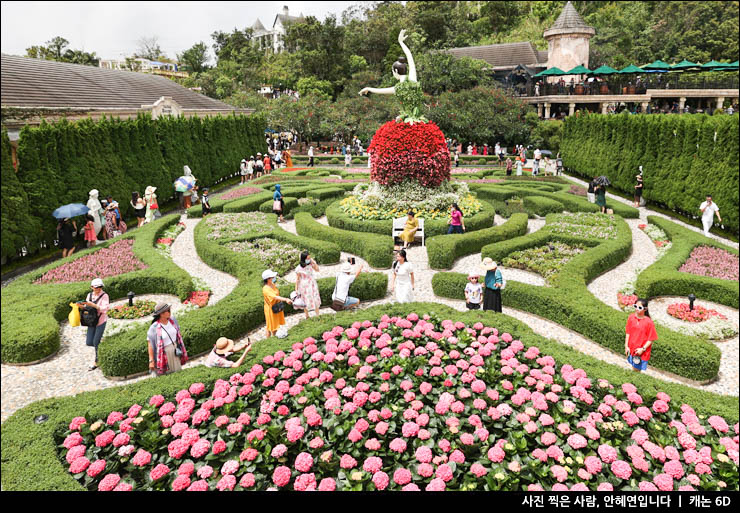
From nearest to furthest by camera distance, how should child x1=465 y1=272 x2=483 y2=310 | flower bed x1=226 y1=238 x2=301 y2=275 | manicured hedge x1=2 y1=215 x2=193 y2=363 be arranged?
manicured hedge x1=2 y1=215 x2=193 y2=363
child x1=465 y1=272 x2=483 y2=310
flower bed x1=226 y1=238 x2=301 y2=275

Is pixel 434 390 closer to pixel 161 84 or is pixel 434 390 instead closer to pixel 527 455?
pixel 527 455

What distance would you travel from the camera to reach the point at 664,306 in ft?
35.6

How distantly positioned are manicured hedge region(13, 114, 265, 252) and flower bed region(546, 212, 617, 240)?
54.7ft

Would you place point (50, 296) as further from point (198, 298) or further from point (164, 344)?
point (164, 344)

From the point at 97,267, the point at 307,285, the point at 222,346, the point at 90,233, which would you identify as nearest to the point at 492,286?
the point at 307,285

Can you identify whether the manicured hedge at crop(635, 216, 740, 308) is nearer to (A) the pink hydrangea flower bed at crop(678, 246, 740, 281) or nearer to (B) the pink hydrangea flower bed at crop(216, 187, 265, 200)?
(A) the pink hydrangea flower bed at crop(678, 246, 740, 281)

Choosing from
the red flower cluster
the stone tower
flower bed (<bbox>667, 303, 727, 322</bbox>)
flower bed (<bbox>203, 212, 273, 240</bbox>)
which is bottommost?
flower bed (<bbox>667, 303, 727, 322</bbox>)

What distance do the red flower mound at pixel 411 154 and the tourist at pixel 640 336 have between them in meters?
11.3

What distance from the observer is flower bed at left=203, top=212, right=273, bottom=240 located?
16141mm

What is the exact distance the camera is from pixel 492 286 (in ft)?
31.0

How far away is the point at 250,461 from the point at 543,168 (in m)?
33.9

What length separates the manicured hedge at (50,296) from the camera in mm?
8609

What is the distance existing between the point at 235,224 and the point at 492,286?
1116 centimetres

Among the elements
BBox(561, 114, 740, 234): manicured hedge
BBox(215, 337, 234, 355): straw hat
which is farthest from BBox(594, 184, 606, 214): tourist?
BBox(215, 337, 234, 355): straw hat
